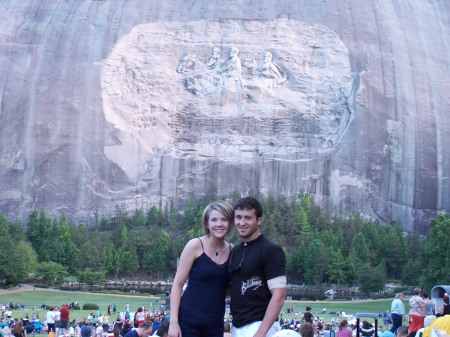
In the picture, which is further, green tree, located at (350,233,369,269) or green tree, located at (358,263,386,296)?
green tree, located at (350,233,369,269)

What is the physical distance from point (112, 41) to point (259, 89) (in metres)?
11.5

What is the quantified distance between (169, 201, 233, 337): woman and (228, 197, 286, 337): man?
0.30 ft

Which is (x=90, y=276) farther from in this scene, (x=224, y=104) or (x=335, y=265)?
(x=224, y=104)

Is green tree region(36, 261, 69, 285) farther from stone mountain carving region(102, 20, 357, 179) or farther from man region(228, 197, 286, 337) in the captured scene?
man region(228, 197, 286, 337)

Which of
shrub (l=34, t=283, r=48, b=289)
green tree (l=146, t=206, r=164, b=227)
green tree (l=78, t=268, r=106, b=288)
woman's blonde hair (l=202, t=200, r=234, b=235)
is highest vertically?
green tree (l=146, t=206, r=164, b=227)

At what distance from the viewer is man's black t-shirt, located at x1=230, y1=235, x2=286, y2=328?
5539 millimetres

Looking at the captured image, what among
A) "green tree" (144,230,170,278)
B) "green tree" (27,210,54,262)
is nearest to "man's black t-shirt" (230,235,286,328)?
"green tree" (144,230,170,278)

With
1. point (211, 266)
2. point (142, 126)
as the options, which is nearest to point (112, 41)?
point (142, 126)

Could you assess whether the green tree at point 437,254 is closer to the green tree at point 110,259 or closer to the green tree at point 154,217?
the green tree at point 110,259

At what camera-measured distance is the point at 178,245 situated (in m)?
46.2

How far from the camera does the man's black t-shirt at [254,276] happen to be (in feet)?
18.2

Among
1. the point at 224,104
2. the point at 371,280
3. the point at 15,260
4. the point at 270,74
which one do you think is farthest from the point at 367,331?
the point at 270,74

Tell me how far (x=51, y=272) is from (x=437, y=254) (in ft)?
68.4

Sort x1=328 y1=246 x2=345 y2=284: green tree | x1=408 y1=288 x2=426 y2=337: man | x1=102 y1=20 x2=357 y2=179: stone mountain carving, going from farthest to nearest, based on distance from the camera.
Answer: x1=102 y1=20 x2=357 y2=179: stone mountain carving
x1=328 y1=246 x2=345 y2=284: green tree
x1=408 y1=288 x2=426 y2=337: man
